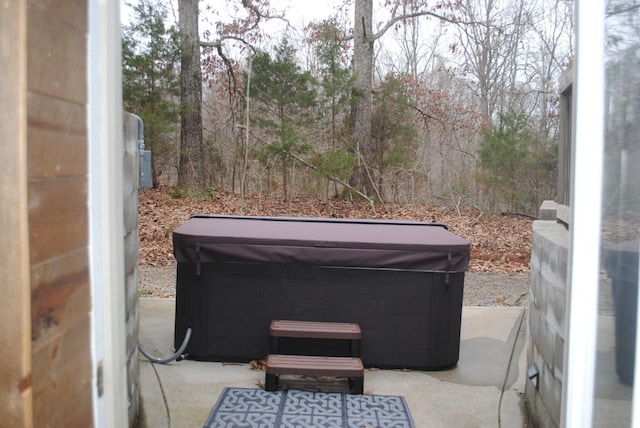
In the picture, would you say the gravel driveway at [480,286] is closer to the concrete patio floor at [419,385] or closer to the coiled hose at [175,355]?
the concrete patio floor at [419,385]

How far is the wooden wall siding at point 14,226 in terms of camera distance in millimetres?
948

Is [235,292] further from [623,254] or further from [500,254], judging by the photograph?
[500,254]

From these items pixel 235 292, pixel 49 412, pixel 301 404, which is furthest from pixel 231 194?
pixel 49 412

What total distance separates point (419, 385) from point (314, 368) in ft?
2.46

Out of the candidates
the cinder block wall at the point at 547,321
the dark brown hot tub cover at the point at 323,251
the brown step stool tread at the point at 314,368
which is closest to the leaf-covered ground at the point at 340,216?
the dark brown hot tub cover at the point at 323,251

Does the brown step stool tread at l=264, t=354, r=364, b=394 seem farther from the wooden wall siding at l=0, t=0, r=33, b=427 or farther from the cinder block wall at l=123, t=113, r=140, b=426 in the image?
the wooden wall siding at l=0, t=0, r=33, b=427

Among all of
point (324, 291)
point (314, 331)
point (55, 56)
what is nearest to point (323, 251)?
point (324, 291)

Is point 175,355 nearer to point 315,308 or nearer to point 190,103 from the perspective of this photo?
point 315,308

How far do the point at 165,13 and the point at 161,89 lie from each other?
1.45 m

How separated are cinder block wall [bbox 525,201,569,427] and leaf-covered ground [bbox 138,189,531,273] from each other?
4581 millimetres

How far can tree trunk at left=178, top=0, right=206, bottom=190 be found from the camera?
1038 cm

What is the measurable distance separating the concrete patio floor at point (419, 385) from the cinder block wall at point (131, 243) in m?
0.35

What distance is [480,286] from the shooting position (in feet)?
21.1

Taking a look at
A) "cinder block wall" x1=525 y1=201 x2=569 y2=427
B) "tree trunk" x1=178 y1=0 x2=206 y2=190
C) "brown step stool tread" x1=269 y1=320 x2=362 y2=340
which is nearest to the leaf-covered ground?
"tree trunk" x1=178 y1=0 x2=206 y2=190
